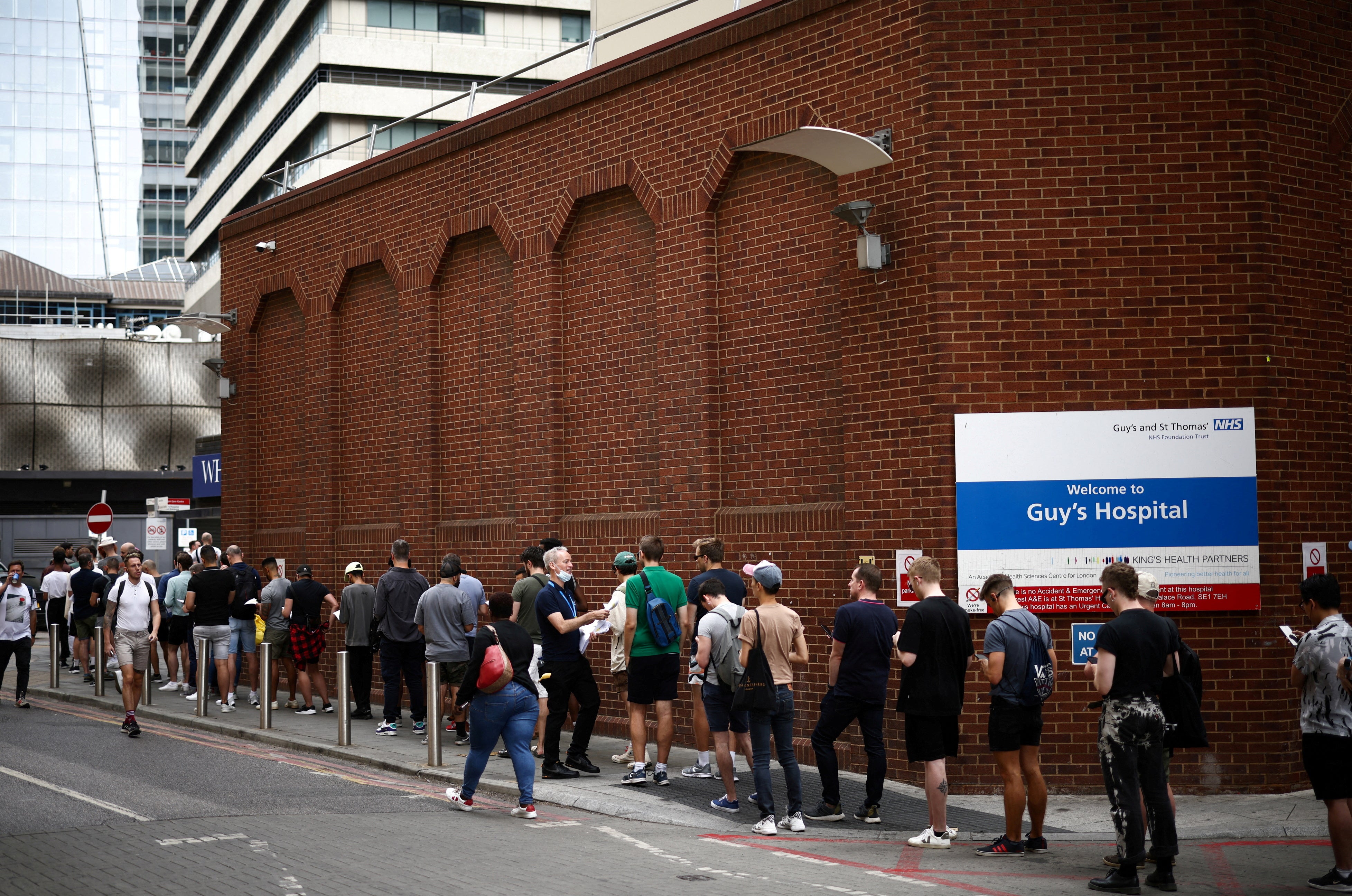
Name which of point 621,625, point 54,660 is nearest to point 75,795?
point 621,625

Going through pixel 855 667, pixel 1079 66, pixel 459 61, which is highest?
pixel 459 61

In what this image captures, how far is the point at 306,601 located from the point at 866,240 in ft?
28.6

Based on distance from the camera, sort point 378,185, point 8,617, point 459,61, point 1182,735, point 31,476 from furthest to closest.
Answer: point 459,61 < point 31,476 < point 378,185 < point 8,617 < point 1182,735

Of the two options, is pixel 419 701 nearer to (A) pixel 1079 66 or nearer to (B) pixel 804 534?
(B) pixel 804 534

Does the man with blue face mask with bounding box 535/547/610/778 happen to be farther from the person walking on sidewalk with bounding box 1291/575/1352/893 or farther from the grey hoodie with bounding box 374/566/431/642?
the person walking on sidewalk with bounding box 1291/575/1352/893

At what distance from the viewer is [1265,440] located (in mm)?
10633

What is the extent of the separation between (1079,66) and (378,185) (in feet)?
34.3

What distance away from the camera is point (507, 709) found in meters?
9.86

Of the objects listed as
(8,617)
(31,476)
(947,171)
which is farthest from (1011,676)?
(31,476)

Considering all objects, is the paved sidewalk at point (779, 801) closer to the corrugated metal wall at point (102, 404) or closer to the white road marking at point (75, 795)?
the white road marking at point (75, 795)

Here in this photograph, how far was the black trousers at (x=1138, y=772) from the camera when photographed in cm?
762

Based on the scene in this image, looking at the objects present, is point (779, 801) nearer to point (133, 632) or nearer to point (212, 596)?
point (133, 632)

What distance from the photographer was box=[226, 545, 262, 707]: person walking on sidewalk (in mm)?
16781

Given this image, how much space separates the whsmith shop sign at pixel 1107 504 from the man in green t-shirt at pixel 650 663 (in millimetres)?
2501
